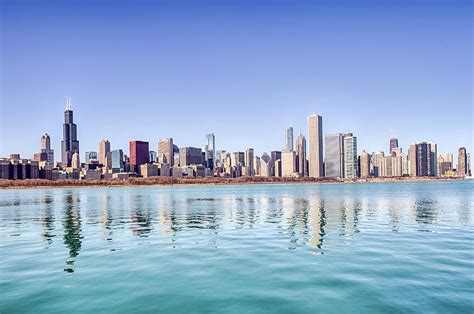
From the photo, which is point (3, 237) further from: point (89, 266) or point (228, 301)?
point (228, 301)

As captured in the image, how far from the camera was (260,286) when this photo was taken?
19.8 metres

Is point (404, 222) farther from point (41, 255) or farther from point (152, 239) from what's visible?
point (41, 255)

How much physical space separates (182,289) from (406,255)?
16.6 meters

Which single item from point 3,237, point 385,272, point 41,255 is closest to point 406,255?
point 385,272

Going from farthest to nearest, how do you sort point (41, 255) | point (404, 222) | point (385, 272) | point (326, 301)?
point (404, 222) < point (41, 255) < point (385, 272) < point (326, 301)

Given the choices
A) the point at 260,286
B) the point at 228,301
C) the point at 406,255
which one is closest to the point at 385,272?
the point at 406,255

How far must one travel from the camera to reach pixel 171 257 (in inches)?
1088

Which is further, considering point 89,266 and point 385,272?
point 89,266

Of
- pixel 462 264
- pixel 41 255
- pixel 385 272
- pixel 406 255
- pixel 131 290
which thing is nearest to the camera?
pixel 131 290

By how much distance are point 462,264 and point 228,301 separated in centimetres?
1614

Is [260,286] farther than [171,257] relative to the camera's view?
No

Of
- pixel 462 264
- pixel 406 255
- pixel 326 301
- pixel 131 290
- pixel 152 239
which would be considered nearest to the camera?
pixel 326 301

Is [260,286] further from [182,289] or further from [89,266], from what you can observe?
[89,266]

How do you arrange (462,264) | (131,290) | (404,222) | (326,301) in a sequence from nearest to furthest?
(326,301)
(131,290)
(462,264)
(404,222)
